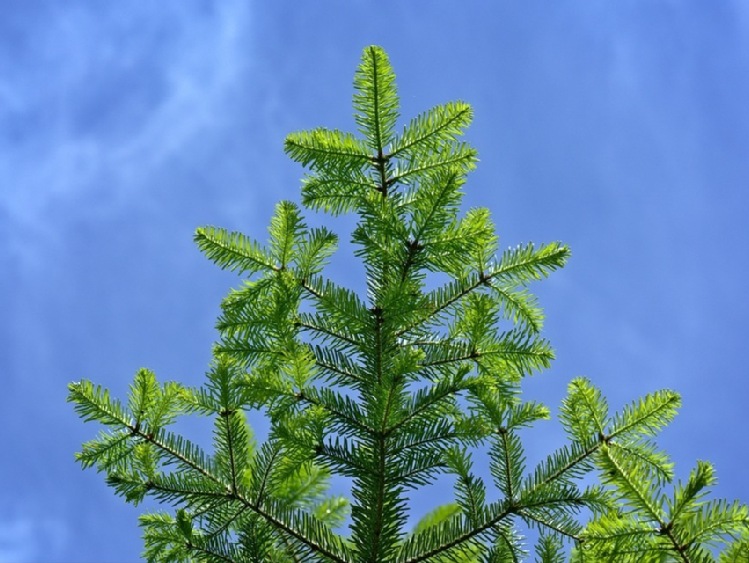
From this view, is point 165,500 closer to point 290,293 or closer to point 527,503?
point 290,293

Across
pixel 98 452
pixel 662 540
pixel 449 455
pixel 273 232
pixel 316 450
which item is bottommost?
pixel 662 540

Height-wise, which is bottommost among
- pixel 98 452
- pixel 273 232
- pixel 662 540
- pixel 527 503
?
pixel 662 540

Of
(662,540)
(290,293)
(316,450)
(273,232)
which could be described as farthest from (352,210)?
(662,540)

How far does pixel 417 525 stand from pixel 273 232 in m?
1.58

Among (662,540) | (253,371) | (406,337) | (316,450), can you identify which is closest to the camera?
(662,540)

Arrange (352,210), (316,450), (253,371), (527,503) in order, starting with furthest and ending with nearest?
(352,210) < (253,371) < (316,450) < (527,503)

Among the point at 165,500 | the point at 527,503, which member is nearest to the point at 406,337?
the point at 527,503

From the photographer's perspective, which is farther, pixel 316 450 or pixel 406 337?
pixel 406 337

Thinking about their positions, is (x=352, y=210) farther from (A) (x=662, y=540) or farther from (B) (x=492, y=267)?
(A) (x=662, y=540)

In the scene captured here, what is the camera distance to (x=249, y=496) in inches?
106

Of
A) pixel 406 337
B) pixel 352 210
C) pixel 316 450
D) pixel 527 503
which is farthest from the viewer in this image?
pixel 352 210

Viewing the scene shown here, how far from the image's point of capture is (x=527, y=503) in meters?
2.53

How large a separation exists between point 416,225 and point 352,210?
0.68 metres

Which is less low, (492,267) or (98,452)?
(492,267)
